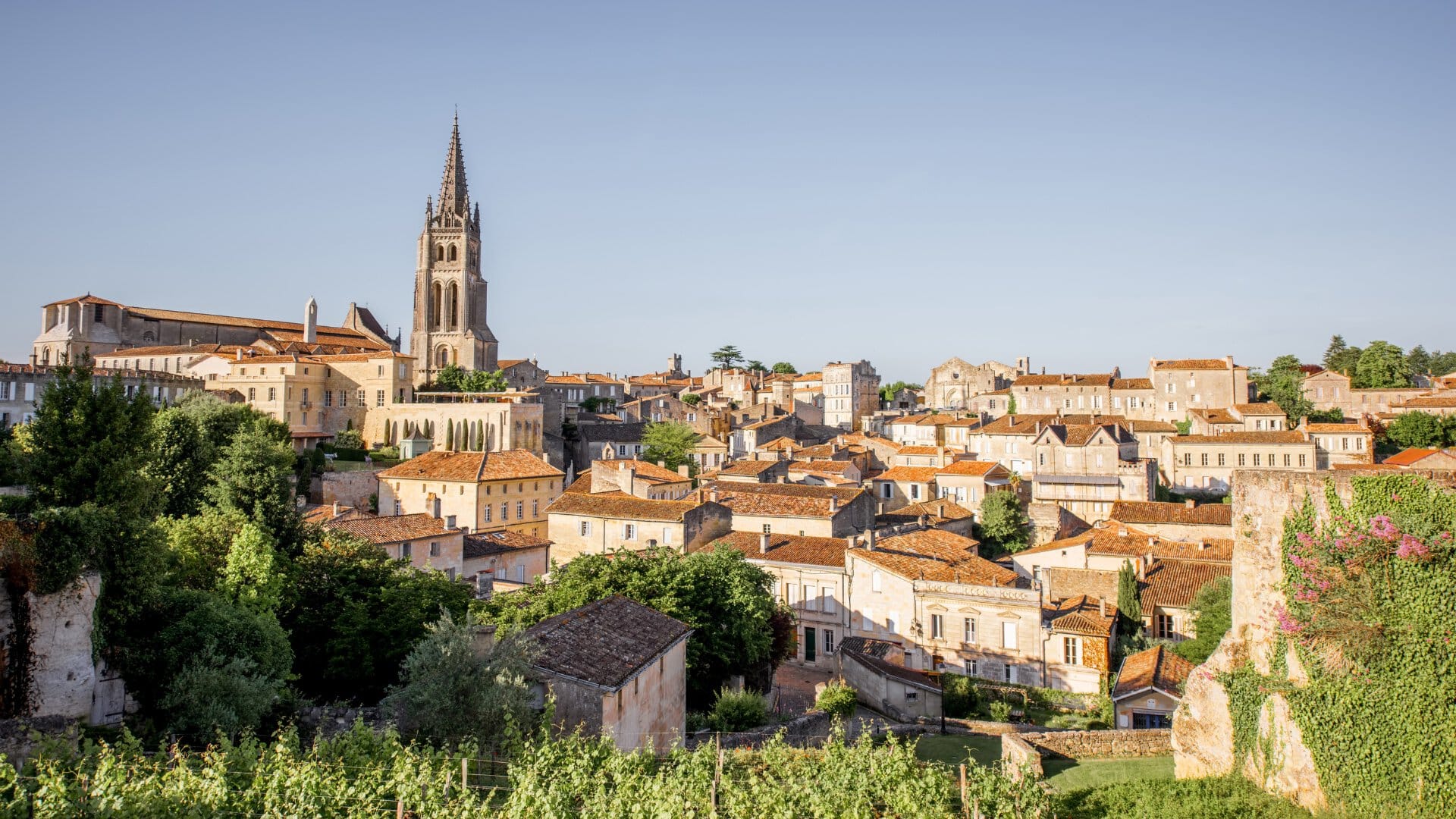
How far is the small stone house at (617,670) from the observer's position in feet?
51.3

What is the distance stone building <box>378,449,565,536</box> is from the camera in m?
43.3

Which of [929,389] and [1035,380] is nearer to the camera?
[1035,380]

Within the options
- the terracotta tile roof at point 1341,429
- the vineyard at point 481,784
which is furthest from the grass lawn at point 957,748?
the terracotta tile roof at point 1341,429

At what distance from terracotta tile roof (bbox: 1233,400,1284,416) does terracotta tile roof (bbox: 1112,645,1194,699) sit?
4931cm

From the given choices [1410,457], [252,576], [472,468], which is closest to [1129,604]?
[252,576]

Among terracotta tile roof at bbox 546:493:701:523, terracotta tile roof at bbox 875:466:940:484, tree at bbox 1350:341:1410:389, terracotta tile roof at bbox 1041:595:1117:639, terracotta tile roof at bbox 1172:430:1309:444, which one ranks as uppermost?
tree at bbox 1350:341:1410:389

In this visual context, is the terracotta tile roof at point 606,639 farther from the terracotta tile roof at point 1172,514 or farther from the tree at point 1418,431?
the tree at point 1418,431

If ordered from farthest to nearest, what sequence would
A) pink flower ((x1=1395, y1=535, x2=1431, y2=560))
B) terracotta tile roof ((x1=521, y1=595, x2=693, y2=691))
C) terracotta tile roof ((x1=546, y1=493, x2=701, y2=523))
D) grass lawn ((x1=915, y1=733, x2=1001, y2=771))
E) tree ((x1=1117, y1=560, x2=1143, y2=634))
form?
terracotta tile roof ((x1=546, y1=493, x2=701, y2=523)) → tree ((x1=1117, y1=560, x2=1143, y2=634)) → grass lawn ((x1=915, y1=733, x2=1001, y2=771)) → terracotta tile roof ((x1=521, y1=595, x2=693, y2=691)) → pink flower ((x1=1395, y1=535, x2=1431, y2=560))

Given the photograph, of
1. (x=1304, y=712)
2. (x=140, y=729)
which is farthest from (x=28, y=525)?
(x=1304, y=712)

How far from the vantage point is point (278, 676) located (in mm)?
17797

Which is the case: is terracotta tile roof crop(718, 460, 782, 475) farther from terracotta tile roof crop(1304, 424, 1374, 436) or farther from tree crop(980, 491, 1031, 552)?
terracotta tile roof crop(1304, 424, 1374, 436)

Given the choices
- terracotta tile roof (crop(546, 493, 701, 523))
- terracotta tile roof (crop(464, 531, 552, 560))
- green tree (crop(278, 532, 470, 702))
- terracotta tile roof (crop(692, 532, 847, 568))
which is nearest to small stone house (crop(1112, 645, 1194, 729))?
terracotta tile roof (crop(692, 532, 847, 568))

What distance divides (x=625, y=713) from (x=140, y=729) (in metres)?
7.91

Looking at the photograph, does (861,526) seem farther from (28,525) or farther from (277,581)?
(28,525)
